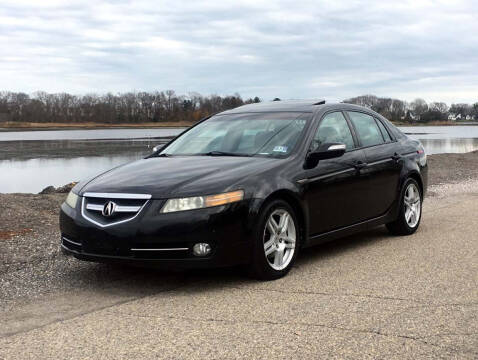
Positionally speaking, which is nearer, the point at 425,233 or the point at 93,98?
the point at 425,233

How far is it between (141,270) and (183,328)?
182 cm

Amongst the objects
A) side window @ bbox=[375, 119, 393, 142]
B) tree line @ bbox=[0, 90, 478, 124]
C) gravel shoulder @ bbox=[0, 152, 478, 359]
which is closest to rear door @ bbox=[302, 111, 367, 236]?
gravel shoulder @ bbox=[0, 152, 478, 359]

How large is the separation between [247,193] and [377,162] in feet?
7.68

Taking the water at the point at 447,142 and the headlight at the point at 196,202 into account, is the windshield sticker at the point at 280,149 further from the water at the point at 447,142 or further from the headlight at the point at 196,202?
the water at the point at 447,142

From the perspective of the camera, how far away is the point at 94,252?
5094mm

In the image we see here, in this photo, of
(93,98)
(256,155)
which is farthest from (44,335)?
(93,98)

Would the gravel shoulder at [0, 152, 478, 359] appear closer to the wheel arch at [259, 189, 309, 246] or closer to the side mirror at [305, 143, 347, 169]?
the wheel arch at [259, 189, 309, 246]

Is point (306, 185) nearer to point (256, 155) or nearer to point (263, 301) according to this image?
point (256, 155)

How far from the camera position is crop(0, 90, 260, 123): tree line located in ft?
317

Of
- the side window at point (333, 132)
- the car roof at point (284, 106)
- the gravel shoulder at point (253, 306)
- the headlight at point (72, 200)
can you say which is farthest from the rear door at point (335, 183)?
the headlight at point (72, 200)

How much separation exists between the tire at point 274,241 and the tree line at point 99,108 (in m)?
86.4

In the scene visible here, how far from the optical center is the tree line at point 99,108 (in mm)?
96750

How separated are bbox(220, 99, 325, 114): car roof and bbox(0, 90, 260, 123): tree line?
84.7 metres

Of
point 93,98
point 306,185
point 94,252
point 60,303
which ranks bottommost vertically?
point 60,303
